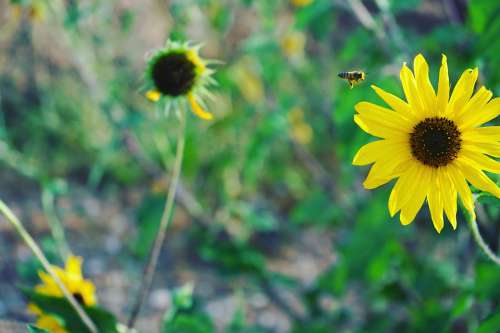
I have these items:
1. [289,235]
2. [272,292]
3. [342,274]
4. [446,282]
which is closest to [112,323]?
[342,274]

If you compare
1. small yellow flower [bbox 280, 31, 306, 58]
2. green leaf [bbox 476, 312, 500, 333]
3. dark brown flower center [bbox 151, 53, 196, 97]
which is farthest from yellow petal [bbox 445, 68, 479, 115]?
small yellow flower [bbox 280, 31, 306, 58]

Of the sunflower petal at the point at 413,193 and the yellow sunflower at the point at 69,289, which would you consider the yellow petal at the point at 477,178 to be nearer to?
the sunflower petal at the point at 413,193

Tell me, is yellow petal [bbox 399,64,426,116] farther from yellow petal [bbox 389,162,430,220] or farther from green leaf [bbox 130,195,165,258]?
green leaf [bbox 130,195,165,258]

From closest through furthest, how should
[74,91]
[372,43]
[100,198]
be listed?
[372,43], [100,198], [74,91]

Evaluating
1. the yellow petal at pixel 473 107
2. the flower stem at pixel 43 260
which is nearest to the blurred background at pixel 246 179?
the yellow petal at pixel 473 107

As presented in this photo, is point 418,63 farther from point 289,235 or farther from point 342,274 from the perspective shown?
point 289,235

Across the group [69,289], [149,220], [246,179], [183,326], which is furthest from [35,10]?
[183,326]
